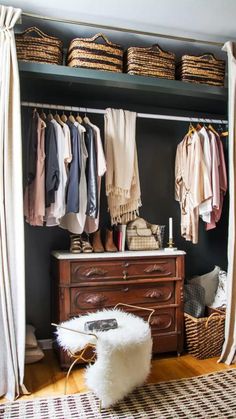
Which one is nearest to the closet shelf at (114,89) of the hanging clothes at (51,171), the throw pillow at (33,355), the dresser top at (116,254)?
the hanging clothes at (51,171)

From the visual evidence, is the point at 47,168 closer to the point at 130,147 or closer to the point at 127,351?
the point at 130,147

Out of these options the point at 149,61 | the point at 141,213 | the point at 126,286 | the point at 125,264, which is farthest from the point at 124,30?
the point at 126,286

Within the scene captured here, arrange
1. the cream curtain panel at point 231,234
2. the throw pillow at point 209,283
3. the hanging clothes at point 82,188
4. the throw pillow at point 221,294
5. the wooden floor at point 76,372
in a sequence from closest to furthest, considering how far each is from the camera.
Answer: the wooden floor at point 76,372 → the hanging clothes at point 82,188 → the cream curtain panel at point 231,234 → the throw pillow at point 221,294 → the throw pillow at point 209,283

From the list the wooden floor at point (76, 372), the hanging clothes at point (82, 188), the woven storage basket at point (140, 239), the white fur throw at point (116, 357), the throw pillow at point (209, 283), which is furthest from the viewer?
the throw pillow at point (209, 283)

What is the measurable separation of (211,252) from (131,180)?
3.90ft

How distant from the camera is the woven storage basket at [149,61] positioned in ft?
8.32

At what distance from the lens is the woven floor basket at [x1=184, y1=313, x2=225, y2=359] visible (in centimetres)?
269

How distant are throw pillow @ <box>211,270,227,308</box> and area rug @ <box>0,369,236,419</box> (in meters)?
0.75

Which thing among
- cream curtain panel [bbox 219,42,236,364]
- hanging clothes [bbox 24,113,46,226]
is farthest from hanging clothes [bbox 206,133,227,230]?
hanging clothes [bbox 24,113,46,226]

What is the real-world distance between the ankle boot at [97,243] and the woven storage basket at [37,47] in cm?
128

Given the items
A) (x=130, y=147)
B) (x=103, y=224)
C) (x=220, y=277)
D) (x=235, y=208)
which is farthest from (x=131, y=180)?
(x=220, y=277)

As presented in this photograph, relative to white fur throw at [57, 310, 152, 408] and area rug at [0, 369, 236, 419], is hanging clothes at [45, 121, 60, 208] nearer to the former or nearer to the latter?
white fur throw at [57, 310, 152, 408]

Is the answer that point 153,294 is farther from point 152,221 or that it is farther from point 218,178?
point 218,178

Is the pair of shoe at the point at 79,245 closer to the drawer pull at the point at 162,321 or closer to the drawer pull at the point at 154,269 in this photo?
the drawer pull at the point at 154,269
